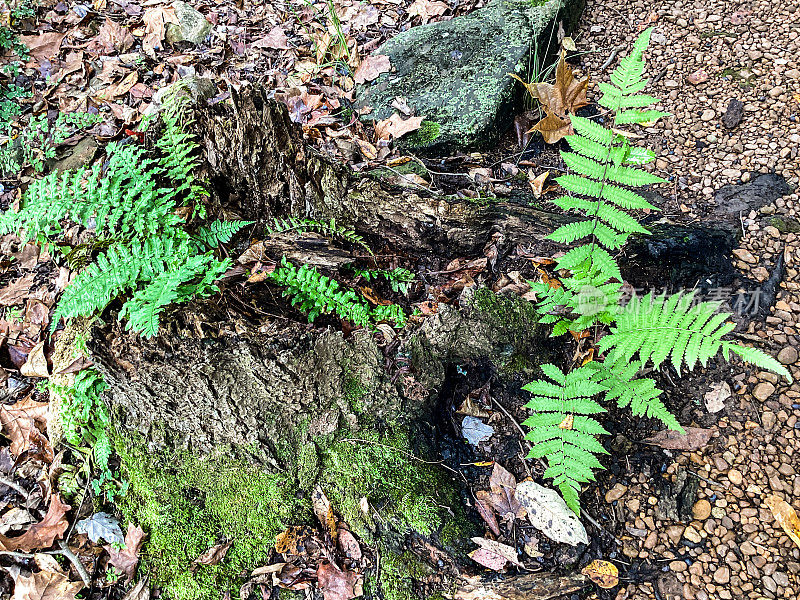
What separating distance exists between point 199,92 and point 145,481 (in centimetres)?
194

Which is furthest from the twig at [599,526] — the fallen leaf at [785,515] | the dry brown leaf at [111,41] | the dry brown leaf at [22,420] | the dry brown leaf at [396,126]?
the dry brown leaf at [111,41]

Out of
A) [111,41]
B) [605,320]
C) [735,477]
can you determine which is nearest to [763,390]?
[735,477]

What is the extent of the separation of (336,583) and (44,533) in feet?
4.69

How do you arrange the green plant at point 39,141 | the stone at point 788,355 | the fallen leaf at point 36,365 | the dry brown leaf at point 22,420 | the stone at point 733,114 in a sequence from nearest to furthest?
the stone at point 788,355, the dry brown leaf at point 22,420, the fallen leaf at point 36,365, the stone at point 733,114, the green plant at point 39,141

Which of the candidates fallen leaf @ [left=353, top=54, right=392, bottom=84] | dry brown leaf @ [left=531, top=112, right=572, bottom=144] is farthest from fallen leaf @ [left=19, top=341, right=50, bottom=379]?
dry brown leaf @ [left=531, top=112, right=572, bottom=144]

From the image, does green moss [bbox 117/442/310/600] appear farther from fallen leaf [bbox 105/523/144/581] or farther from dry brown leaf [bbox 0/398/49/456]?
dry brown leaf [bbox 0/398/49/456]

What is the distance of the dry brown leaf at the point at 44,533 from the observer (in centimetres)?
258

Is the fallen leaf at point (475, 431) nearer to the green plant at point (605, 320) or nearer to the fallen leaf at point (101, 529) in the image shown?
the green plant at point (605, 320)

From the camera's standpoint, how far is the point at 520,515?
2498mm

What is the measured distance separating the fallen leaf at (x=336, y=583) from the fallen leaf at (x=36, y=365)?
1952mm

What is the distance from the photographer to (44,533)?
2.61m

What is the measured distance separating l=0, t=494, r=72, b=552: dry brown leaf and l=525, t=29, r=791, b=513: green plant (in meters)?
2.23

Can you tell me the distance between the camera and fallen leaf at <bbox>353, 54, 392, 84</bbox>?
14.1 feet

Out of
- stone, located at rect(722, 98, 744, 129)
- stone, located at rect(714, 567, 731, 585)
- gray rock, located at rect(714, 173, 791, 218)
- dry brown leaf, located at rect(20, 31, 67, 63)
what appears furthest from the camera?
dry brown leaf, located at rect(20, 31, 67, 63)
